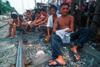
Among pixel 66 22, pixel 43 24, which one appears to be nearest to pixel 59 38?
pixel 66 22

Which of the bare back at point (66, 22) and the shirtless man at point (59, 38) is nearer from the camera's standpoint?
the shirtless man at point (59, 38)

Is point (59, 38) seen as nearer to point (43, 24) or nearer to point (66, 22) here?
point (66, 22)

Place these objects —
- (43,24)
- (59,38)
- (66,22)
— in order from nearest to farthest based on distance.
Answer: (59,38), (66,22), (43,24)

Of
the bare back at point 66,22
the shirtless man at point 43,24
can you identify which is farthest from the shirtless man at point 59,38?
the shirtless man at point 43,24

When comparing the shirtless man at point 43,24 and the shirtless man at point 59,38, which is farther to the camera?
the shirtless man at point 43,24

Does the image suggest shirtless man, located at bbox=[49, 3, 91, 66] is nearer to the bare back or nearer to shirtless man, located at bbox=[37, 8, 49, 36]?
the bare back

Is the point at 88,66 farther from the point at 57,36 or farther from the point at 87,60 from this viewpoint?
the point at 57,36

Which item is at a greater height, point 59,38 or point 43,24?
point 43,24

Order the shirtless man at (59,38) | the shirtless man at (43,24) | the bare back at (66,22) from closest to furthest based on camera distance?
1. the shirtless man at (59,38)
2. the bare back at (66,22)
3. the shirtless man at (43,24)

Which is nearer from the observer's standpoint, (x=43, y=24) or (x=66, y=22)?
(x=66, y=22)

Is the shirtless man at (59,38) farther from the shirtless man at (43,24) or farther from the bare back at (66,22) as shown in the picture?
the shirtless man at (43,24)

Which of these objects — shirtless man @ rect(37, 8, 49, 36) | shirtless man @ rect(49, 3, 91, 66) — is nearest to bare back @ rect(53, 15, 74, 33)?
shirtless man @ rect(49, 3, 91, 66)

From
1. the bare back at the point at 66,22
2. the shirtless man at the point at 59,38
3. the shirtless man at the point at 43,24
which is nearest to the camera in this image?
the shirtless man at the point at 59,38

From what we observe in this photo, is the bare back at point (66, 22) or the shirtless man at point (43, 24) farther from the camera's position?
the shirtless man at point (43, 24)
